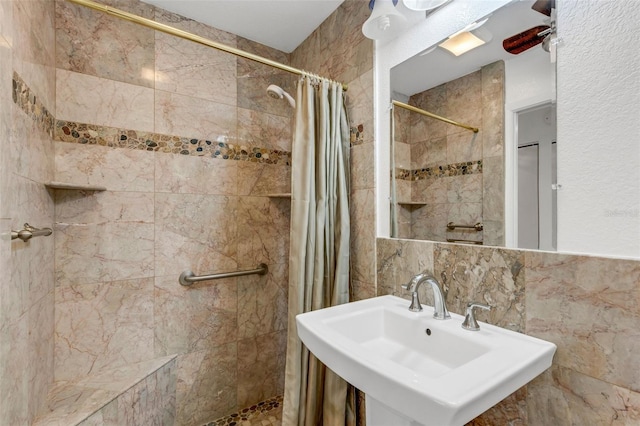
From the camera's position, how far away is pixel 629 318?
659 millimetres

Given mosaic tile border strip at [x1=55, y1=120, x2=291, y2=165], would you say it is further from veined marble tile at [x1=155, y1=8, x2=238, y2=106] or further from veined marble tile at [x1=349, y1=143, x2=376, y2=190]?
veined marble tile at [x1=349, y1=143, x2=376, y2=190]

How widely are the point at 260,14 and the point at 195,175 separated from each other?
104 cm

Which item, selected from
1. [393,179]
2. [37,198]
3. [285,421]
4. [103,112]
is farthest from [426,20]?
[285,421]

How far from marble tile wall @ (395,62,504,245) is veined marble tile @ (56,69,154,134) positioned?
54.1 inches

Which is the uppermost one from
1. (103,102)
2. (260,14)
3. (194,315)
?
(260,14)

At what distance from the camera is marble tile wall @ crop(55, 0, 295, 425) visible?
141cm

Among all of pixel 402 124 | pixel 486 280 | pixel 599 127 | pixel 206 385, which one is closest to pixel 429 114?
pixel 402 124

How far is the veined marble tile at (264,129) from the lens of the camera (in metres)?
1.86

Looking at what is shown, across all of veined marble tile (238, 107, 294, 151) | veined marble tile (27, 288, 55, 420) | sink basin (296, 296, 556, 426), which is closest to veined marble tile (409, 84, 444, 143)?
sink basin (296, 296, 556, 426)

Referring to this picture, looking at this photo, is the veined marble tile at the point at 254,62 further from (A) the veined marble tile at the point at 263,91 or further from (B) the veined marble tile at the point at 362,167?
(B) the veined marble tile at the point at 362,167

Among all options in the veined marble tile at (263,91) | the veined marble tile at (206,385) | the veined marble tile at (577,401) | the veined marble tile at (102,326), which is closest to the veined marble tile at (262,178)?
the veined marble tile at (263,91)

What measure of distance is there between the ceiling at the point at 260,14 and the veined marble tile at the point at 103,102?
55 centimetres

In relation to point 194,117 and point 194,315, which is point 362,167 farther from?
point 194,315

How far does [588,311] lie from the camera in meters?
0.72
